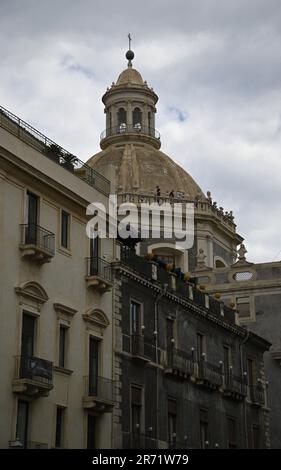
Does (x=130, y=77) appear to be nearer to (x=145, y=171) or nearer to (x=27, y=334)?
(x=145, y=171)

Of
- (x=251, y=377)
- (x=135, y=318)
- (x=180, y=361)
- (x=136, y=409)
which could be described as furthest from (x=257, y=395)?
(x=136, y=409)

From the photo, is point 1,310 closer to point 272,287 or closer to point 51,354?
point 51,354

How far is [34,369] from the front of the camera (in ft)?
116

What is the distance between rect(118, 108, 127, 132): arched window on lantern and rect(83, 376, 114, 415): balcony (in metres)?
49.5

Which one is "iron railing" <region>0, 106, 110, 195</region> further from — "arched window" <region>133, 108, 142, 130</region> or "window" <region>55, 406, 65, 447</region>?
→ "arched window" <region>133, 108, 142, 130</region>

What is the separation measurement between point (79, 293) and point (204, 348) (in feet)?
34.8

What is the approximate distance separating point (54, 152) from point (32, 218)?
3684mm

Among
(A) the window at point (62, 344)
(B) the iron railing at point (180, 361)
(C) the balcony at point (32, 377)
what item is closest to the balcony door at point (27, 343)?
(C) the balcony at point (32, 377)

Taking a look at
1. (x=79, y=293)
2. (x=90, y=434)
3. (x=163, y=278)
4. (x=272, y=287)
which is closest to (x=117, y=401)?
(x=90, y=434)

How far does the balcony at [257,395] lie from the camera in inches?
2057

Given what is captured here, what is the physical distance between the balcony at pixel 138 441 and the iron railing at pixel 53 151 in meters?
9.87

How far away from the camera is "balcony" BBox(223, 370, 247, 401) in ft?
161

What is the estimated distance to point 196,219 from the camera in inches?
2975

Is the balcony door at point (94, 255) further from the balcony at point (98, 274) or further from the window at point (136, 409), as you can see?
the window at point (136, 409)
